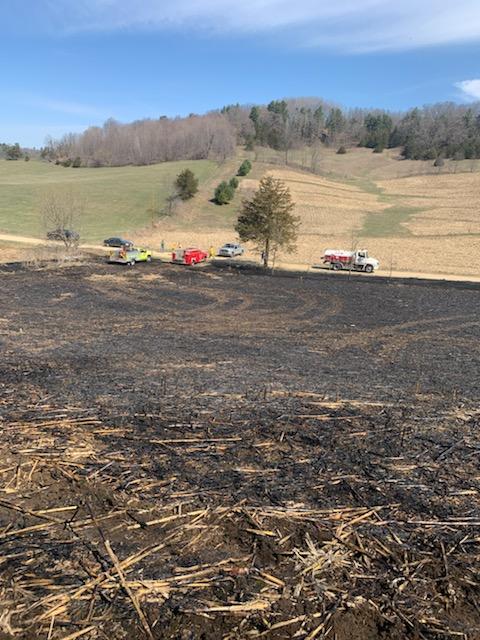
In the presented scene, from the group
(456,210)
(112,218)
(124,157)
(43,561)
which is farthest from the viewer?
(124,157)

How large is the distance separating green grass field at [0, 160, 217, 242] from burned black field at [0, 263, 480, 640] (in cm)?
4363

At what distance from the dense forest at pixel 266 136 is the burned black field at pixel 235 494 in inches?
4314

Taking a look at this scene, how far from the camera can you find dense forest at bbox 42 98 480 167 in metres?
126

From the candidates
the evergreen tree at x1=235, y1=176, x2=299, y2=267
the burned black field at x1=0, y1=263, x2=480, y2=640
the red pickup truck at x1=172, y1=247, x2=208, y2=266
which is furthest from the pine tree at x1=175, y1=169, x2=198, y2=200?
the burned black field at x1=0, y1=263, x2=480, y2=640

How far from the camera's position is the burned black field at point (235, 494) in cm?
442

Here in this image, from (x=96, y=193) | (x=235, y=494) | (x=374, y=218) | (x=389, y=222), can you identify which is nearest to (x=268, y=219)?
(x=235, y=494)

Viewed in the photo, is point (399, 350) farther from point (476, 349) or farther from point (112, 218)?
point (112, 218)

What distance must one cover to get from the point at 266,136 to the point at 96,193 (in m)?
83.0

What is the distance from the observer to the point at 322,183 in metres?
99.7

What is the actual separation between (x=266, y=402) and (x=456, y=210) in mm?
76926

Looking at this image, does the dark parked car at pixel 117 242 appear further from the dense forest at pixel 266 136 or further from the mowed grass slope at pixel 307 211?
the dense forest at pixel 266 136

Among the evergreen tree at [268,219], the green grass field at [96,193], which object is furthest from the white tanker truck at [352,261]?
the green grass field at [96,193]

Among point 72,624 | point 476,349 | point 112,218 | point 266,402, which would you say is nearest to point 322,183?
point 112,218

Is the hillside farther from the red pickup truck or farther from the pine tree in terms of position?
the red pickup truck
